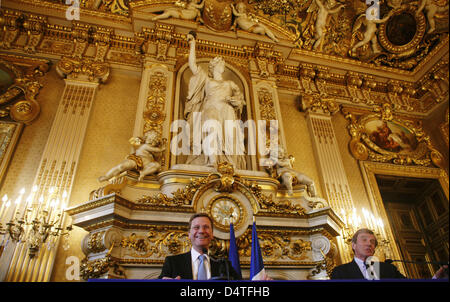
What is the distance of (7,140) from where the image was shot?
5.02m

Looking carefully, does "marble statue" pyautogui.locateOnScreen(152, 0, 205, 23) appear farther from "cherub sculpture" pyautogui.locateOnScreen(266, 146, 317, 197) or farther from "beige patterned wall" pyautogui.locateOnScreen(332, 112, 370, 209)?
"beige patterned wall" pyautogui.locateOnScreen(332, 112, 370, 209)

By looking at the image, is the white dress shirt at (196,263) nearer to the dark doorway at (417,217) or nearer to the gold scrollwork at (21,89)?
the gold scrollwork at (21,89)

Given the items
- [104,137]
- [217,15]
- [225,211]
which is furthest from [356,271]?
[217,15]

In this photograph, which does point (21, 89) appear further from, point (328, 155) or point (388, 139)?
point (388, 139)

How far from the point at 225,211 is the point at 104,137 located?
2696mm

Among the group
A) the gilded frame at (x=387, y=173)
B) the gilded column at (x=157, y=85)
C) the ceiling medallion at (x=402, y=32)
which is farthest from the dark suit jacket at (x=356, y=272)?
the ceiling medallion at (x=402, y=32)

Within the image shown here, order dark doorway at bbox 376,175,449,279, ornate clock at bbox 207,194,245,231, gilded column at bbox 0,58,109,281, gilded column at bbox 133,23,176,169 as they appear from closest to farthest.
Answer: gilded column at bbox 0,58,109,281
ornate clock at bbox 207,194,245,231
gilded column at bbox 133,23,176,169
dark doorway at bbox 376,175,449,279

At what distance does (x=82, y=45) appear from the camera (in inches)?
252

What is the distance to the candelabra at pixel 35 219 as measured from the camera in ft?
12.9

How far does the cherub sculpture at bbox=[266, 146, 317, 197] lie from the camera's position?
487 cm

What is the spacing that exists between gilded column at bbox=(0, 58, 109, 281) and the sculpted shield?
2515 mm

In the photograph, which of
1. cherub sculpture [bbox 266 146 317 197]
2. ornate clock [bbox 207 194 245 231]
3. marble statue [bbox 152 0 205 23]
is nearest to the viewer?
ornate clock [bbox 207 194 245 231]

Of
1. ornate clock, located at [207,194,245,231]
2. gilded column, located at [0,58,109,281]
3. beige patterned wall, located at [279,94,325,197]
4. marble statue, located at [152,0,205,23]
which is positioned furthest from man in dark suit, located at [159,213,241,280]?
marble statue, located at [152,0,205,23]

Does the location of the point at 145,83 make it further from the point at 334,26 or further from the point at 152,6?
the point at 334,26
